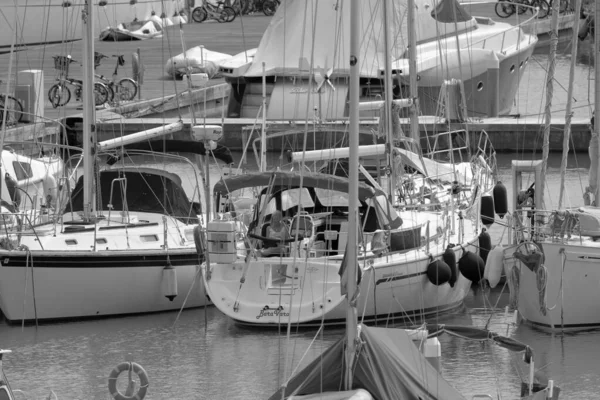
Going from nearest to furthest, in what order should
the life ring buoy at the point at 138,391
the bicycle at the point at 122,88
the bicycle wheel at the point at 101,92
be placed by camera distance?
the life ring buoy at the point at 138,391
the bicycle wheel at the point at 101,92
the bicycle at the point at 122,88

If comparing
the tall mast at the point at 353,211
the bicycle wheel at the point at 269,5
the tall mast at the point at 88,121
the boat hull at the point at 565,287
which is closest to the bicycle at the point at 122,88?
the tall mast at the point at 88,121

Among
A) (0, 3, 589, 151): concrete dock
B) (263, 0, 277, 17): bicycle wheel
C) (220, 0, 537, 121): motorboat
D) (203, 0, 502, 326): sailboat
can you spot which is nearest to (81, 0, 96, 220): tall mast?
(203, 0, 502, 326): sailboat

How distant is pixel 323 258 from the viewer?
801 inches

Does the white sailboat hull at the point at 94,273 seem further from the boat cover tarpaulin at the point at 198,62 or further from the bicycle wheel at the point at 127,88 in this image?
the boat cover tarpaulin at the point at 198,62

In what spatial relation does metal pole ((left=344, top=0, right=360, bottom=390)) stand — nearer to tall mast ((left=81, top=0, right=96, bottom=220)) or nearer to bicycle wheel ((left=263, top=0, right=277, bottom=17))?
tall mast ((left=81, top=0, right=96, bottom=220))

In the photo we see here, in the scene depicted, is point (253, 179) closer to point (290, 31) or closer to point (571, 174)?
point (571, 174)

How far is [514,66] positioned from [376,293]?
80.0 feet

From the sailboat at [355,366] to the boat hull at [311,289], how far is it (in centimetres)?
607

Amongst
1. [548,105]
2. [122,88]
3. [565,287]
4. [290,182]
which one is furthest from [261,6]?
[565,287]

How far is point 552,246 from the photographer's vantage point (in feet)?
66.0

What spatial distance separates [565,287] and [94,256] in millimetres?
6755

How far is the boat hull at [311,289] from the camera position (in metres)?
20.2

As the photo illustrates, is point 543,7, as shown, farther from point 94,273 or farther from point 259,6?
point 94,273

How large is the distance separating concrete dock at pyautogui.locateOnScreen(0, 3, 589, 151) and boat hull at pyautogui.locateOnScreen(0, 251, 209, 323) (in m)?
5.44
